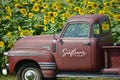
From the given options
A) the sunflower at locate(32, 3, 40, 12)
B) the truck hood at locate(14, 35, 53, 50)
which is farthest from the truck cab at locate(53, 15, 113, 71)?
the sunflower at locate(32, 3, 40, 12)

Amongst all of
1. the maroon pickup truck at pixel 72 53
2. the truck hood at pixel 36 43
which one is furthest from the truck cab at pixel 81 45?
the truck hood at pixel 36 43

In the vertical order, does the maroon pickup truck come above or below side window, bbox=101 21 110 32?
below

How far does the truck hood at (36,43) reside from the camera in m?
9.31

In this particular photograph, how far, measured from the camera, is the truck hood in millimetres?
9315

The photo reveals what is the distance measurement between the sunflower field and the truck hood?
1533 mm

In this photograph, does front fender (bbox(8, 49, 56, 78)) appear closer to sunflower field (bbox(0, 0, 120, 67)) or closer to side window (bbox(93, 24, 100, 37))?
side window (bbox(93, 24, 100, 37))

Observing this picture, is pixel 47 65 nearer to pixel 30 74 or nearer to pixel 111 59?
pixel 30 74

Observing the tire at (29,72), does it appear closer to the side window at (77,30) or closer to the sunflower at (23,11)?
the side window at (77,30)

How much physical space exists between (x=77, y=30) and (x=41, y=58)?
0.98 meters

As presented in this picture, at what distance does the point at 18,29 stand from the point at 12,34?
0.21 meters

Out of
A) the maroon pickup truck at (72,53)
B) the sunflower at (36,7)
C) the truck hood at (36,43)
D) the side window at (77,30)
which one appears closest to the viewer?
the maroon pickup truck at (72,53)

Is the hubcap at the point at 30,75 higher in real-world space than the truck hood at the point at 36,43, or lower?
lower

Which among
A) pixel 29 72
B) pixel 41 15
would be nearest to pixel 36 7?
pixel 41 15

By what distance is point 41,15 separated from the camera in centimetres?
1162
